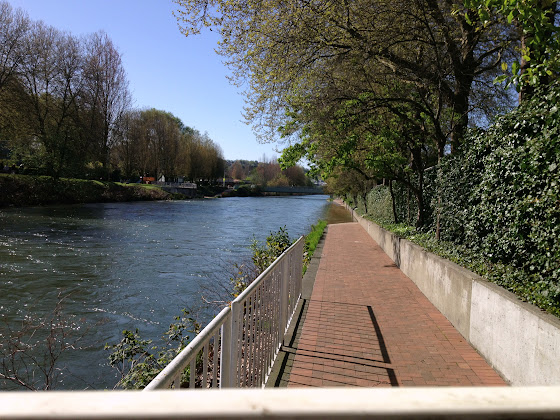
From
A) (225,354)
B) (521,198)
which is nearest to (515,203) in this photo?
(521,198)

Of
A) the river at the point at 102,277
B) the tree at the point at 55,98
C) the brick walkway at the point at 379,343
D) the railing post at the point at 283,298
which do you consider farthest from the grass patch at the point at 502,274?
the tree at the point at 55,98

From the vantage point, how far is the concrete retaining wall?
342 centimetres

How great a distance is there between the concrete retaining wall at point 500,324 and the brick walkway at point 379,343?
0.18 m

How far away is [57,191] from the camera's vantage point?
35031 mm

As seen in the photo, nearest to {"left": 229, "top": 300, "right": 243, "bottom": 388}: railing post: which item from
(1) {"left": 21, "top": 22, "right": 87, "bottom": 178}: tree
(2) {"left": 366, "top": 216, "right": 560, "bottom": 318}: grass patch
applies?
(2) {"left": 366, "top": 216, "right": 560, "bottom": 318}: grass patch

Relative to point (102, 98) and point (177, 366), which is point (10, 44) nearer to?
point (102, 98)

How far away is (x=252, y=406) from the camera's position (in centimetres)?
84

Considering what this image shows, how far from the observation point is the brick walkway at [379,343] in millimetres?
4188

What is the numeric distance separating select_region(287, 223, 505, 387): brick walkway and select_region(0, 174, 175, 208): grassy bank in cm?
2895

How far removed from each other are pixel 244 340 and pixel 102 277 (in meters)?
8.59

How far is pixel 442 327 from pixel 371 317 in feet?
3.27

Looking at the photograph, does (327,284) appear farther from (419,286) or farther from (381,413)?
(381,413)

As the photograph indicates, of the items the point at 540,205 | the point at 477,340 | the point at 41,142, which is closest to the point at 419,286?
the point at 477,340

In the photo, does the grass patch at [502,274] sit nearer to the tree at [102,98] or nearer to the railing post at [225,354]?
the railing post at [225,354]
